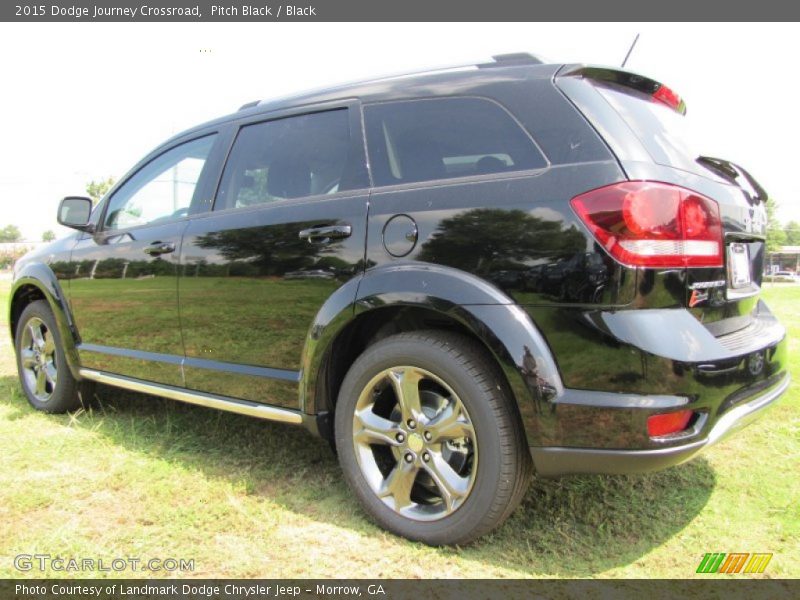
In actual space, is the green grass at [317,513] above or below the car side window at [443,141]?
below

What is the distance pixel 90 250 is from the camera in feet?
12.5

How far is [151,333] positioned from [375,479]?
1721 mm

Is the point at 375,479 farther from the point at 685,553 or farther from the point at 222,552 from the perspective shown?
the point at 685,553

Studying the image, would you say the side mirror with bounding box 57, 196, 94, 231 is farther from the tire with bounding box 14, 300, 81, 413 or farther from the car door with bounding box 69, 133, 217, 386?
the tire with bounding box 14, 300, 81, 413

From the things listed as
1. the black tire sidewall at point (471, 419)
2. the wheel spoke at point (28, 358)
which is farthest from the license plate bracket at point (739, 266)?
the wheel spoke at point (28, 358)

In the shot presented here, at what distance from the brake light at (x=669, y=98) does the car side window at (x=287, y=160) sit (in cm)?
139

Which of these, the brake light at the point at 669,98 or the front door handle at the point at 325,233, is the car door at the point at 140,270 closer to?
the front door handle at the point at 325,233

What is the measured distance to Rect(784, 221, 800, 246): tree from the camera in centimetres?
8535

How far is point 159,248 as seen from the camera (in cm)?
327

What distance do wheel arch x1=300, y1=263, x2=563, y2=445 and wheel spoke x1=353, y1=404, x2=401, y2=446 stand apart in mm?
230

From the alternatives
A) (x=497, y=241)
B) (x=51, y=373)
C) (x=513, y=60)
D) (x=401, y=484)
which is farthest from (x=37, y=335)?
(x=513, y=60)

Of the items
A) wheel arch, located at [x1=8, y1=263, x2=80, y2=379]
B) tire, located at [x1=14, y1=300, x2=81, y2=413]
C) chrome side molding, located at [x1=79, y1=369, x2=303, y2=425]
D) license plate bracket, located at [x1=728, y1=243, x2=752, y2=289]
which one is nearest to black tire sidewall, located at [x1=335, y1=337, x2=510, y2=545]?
chrome side molding, located at [x1=79, y1=369, x2=303, y2=425]

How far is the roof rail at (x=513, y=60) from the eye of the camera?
2.37 m

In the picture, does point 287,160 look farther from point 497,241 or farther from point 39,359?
point 39,359
